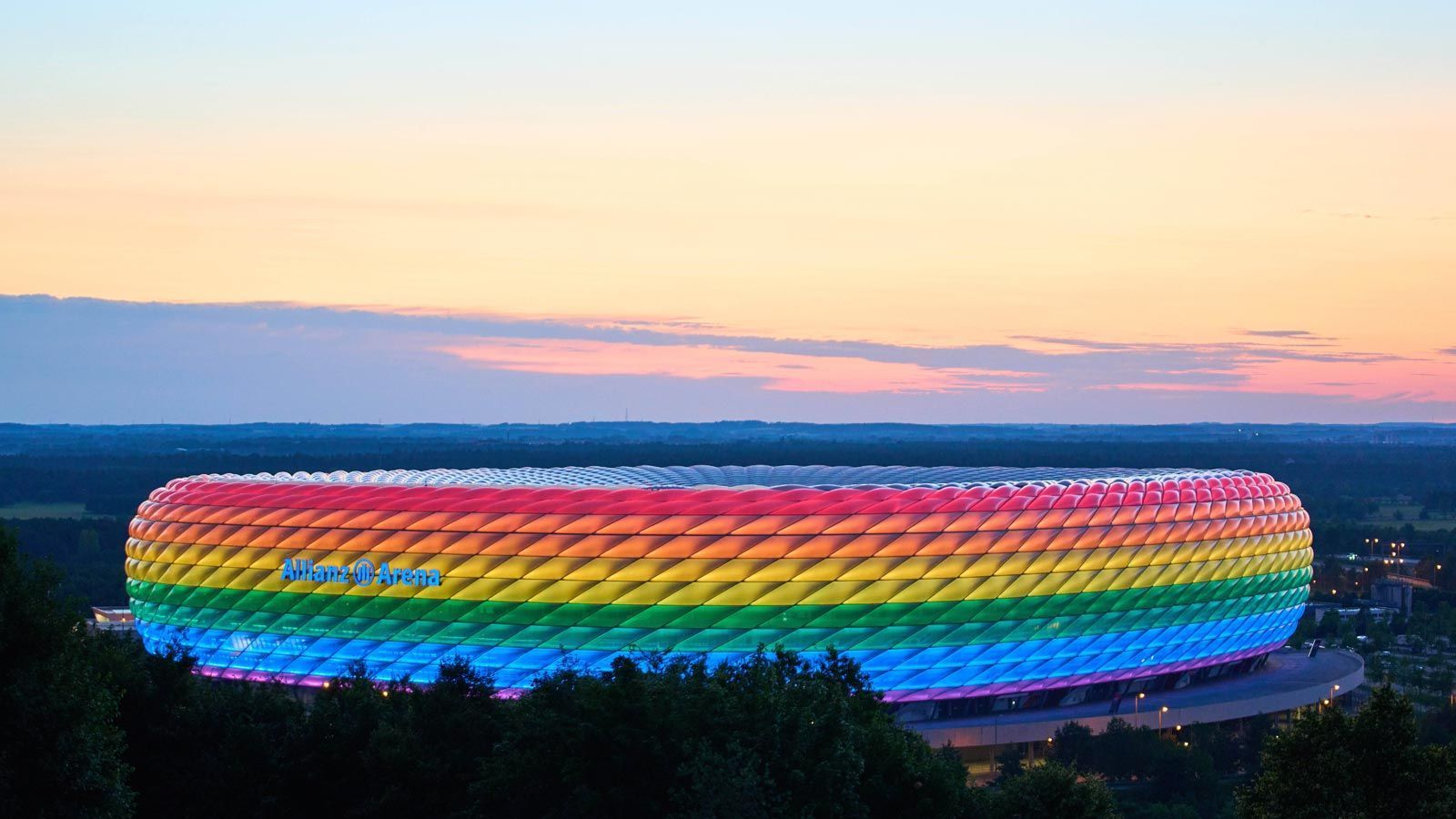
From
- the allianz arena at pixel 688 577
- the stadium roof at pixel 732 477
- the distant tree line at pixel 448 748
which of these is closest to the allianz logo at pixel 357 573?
the allianz arena at pixel 688 577

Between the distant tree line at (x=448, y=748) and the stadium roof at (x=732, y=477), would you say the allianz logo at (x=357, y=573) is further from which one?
the distant tree line at (x=448, y=748)

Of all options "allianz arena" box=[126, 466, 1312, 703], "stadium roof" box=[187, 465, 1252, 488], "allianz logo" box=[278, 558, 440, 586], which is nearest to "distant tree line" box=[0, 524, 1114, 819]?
"allianz arena" box=[126, 466, 1312, 703]

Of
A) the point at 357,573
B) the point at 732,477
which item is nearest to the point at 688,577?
the point at 357,573

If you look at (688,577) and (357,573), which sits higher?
(688,577)

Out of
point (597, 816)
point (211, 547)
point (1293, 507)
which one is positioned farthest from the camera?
point (1293, 507)

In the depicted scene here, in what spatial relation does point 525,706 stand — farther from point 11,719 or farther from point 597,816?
point 11,719

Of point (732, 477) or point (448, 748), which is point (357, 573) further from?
point (448, 748)

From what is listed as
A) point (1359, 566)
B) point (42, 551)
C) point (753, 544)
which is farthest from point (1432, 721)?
point (42, 551)
